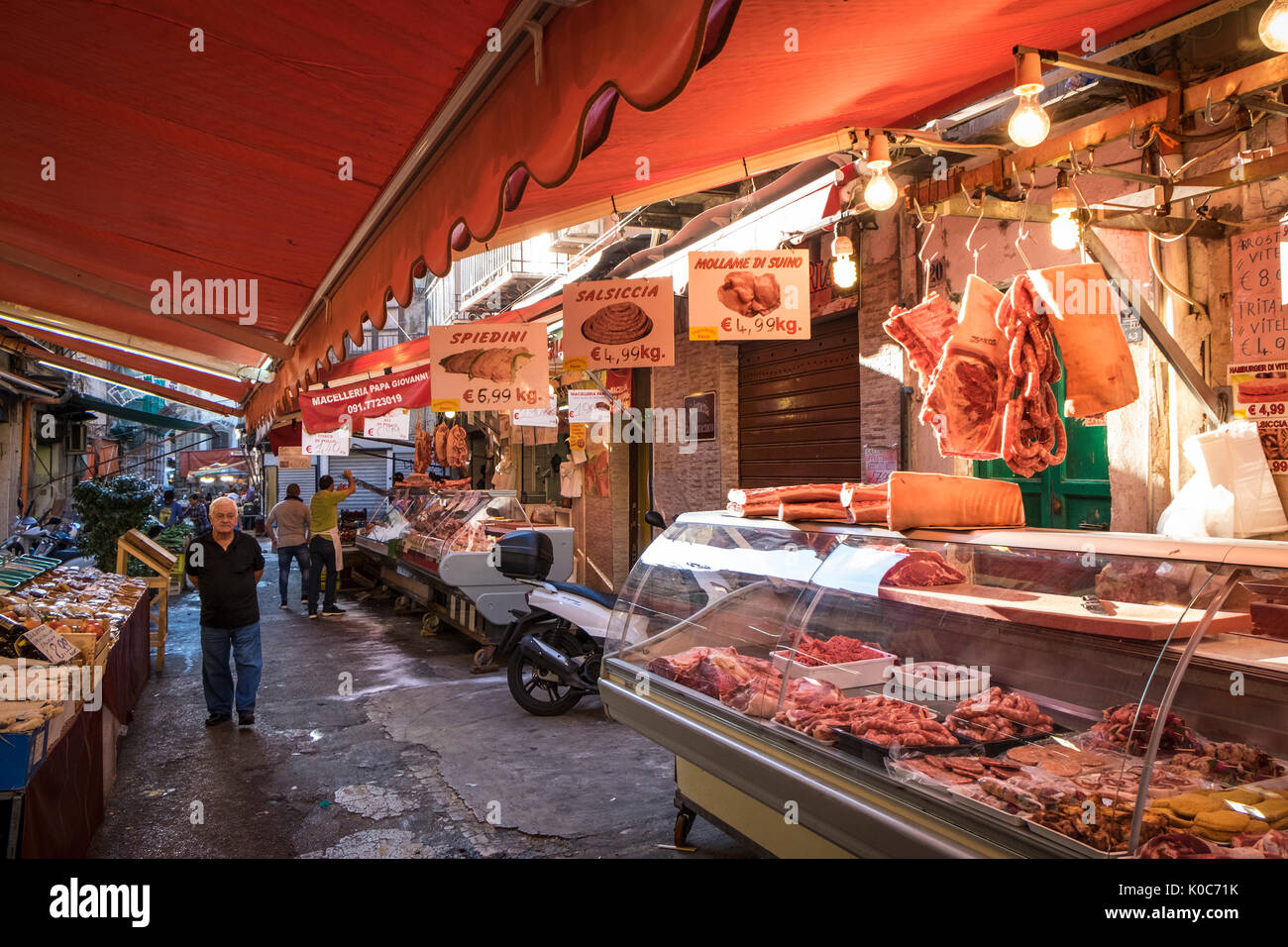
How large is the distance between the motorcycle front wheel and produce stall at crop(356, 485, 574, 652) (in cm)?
163

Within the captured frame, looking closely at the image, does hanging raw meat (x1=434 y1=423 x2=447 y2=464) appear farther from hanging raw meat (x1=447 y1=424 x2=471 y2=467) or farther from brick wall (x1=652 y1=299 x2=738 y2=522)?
brick wall (x1=652 y1=299 x2=738 y2=522)

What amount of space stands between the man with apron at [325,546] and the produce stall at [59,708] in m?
5.37

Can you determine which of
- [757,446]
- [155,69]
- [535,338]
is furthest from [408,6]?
[757,446]

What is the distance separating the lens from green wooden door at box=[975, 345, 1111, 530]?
5996 mm

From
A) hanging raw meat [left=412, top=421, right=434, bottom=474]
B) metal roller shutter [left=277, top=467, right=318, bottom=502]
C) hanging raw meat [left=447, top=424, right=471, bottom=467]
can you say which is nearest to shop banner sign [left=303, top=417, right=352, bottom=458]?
hanging raw meat [left=412, top=421, right=434, bottom=474]

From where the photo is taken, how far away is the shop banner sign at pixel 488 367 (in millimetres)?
8148

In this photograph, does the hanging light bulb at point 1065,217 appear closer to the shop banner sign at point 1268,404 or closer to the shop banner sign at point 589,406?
the shop banner sign at point 1268,404

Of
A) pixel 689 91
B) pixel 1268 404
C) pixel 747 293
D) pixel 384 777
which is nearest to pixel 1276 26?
pixel 689 91

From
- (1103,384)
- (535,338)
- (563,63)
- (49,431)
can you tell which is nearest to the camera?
(563,63)

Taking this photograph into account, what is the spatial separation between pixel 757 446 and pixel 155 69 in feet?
25.9

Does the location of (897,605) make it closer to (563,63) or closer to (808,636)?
(808,636)

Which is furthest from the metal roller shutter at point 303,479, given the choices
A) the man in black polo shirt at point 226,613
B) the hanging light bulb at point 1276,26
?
the hanging light bulb at point 1276,26
